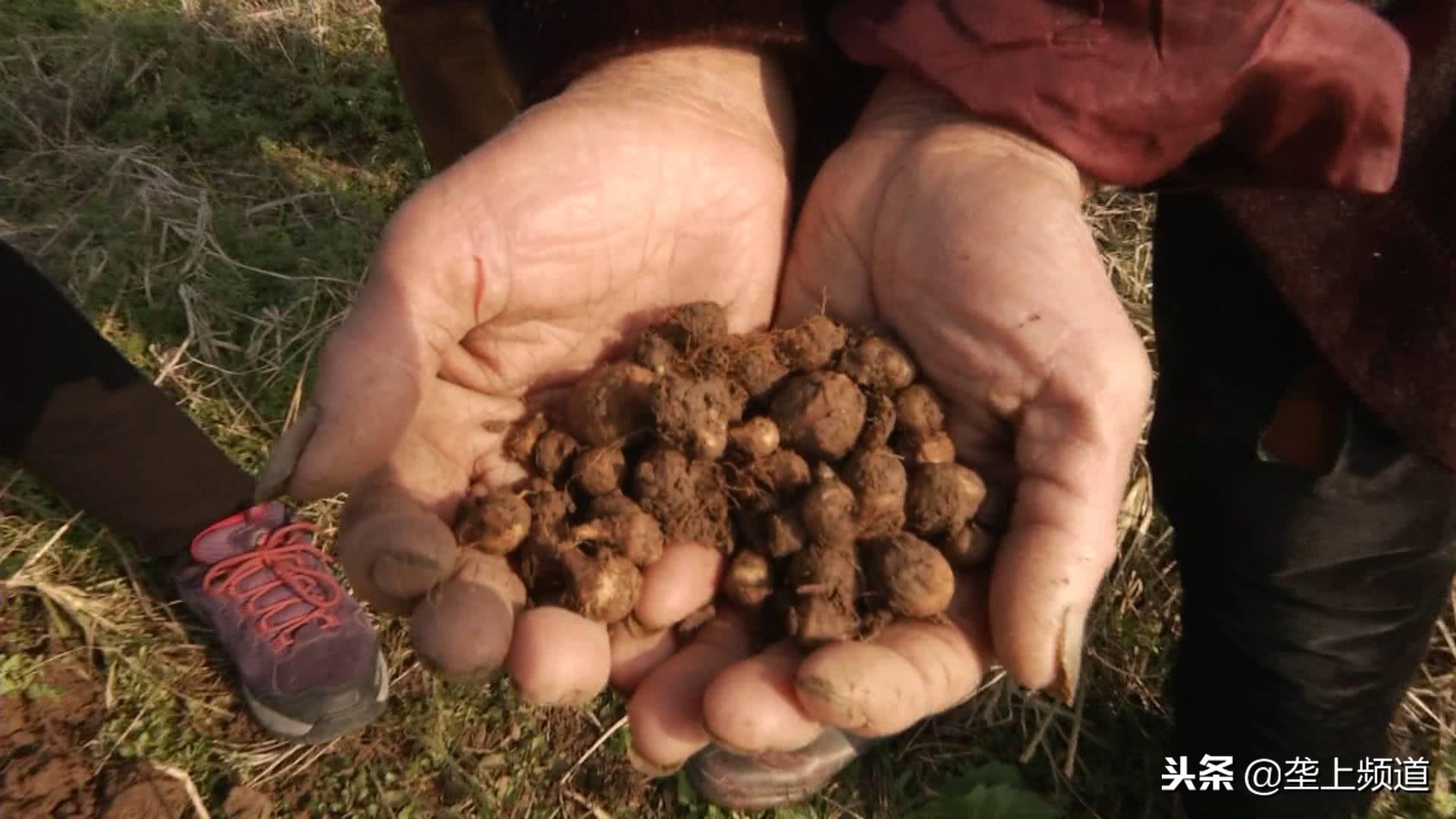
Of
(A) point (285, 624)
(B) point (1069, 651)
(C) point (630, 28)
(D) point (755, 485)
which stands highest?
(C) point (630, 28)

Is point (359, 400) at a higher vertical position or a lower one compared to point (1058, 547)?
higher

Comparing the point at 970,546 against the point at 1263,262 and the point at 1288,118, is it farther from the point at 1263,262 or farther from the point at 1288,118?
the point at 1288,118

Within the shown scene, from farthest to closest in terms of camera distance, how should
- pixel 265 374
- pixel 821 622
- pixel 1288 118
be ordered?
1. pixel 265 374
2. pixel 1288 118
3. pixel 821 622

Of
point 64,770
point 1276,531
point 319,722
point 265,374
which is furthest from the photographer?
point 265,374

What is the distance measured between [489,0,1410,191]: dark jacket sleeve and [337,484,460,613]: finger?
1.09 metres

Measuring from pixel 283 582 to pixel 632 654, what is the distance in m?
1.55

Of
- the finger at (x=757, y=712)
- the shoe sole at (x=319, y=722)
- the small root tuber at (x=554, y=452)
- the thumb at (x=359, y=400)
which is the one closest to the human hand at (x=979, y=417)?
the finger at (x=757, y=712)

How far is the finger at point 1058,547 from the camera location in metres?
1.77

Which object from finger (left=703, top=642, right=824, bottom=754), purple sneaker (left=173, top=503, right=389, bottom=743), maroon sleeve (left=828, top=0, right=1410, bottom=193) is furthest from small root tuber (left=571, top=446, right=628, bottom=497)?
purple sneaker (left=173, top=503, right=389, bottom=743)

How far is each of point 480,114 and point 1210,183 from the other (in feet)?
6.90

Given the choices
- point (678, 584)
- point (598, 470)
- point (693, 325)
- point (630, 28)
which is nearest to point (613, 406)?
point (598, 470)

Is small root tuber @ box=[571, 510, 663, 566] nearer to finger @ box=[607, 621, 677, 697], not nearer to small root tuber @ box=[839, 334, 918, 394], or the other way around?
finger @ box=[607, 621, 677, 697]

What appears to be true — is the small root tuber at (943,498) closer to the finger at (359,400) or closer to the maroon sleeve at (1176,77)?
the maroon sleeve at (1176,77)

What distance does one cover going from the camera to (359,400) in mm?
1773
